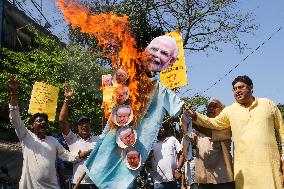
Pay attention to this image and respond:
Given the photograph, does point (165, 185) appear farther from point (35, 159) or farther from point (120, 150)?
point (35, 159)

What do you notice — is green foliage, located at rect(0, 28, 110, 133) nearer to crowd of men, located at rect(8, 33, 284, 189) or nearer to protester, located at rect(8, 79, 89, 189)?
crowd of men, located at rect(8, 33, 284, 189)

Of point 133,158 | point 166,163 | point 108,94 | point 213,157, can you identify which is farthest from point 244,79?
point 166,163

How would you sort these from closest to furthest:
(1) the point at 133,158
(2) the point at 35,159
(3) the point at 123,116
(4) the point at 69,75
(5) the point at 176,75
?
(1) the point at 133,158 → (3) the point at 123,116 → (2) the point at 35,159 → (5) the point at 176,75 → (4) the point at 69,75

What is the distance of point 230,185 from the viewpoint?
214 inches

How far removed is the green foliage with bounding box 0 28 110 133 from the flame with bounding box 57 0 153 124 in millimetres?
6460

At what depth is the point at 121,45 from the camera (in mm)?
5520

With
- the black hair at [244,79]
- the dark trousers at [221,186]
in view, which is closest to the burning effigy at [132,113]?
the black hair at [244,79]

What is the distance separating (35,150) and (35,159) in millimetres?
126

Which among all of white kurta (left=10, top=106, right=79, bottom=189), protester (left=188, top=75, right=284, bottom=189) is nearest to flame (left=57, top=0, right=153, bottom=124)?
protester (left=188, top=75, right=284, bottom=189)

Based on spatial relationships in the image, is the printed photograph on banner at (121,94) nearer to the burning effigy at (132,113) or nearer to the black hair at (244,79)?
the burning effigy at (132,113)

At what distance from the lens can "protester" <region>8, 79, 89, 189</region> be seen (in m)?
5.55

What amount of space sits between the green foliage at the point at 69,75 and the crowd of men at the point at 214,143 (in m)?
6.21

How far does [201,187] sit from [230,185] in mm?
475

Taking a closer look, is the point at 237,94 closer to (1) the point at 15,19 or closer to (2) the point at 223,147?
(2) the point at 223,147
